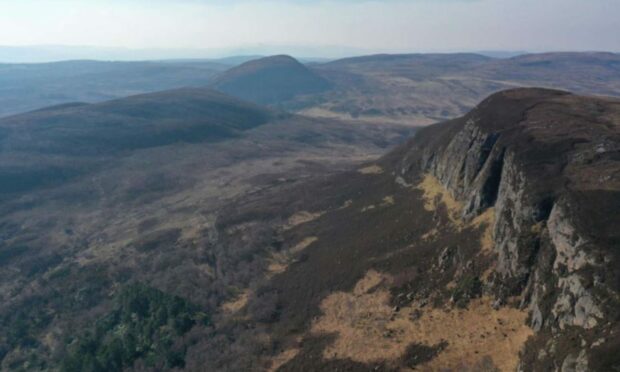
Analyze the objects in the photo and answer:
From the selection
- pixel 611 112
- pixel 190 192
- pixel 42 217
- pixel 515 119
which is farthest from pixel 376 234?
pixel 42 217

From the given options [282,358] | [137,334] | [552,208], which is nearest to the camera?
[552,208]

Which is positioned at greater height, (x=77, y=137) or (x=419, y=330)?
(x=77, y=137)

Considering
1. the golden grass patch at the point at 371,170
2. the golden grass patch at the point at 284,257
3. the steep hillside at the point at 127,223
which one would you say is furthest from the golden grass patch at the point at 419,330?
the golden grass patch at the point at 371,170

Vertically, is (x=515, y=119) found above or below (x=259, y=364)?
above

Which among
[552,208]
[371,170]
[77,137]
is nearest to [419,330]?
[552,208]

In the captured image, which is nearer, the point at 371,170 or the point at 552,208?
the point at 552,208

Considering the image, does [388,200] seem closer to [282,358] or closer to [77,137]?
[282,358]

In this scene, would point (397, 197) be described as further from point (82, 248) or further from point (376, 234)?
point (82, 248)
